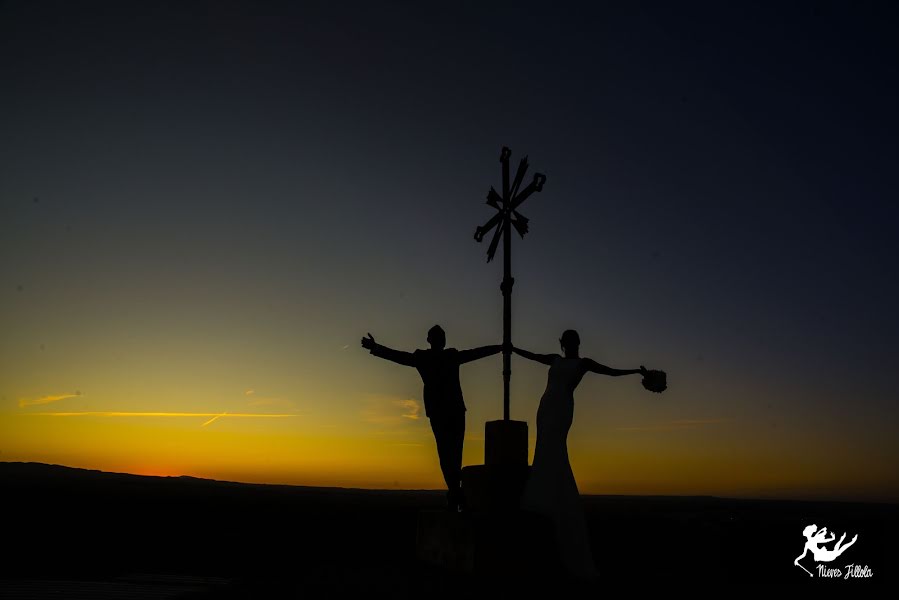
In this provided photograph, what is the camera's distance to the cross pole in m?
10.9

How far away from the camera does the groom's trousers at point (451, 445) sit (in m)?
10.9

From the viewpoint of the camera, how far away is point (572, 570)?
9.49 metres

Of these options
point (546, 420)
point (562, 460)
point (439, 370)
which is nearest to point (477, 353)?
point (439, 370)

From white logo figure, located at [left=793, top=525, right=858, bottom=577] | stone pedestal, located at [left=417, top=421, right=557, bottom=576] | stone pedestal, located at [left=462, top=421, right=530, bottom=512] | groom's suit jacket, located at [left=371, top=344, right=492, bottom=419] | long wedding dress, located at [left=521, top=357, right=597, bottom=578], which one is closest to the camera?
white logo figure, located at [left=793, top=525, right=858, bottom=577]

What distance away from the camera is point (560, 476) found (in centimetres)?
986

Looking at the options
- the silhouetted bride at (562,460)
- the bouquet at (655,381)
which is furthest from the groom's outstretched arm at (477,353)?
the bouquet at (655,381)

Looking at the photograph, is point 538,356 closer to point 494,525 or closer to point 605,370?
point 605,370

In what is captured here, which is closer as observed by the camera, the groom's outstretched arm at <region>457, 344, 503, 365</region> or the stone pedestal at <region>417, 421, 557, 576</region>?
the stone pedestal at <region>417, 421, 557, 576</region>

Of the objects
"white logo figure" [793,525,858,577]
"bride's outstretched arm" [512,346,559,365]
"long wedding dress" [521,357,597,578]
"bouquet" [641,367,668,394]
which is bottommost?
"white logo figure" [793,525,858,577]

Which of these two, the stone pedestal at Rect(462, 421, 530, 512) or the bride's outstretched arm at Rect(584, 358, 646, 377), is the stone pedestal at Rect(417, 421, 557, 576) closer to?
the stone pedestal at Rect(462, 421, 530, 512)

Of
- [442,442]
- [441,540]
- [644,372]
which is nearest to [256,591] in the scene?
[441,540]

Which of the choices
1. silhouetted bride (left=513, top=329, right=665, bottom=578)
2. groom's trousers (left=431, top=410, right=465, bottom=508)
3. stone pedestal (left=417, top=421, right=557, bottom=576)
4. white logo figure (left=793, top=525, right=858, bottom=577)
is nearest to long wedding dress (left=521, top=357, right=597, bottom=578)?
silhouetted bride (left=513, top=329, right=665, bottom=578)

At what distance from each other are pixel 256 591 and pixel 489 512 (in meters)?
3.05

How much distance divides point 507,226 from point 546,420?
10.2ft
